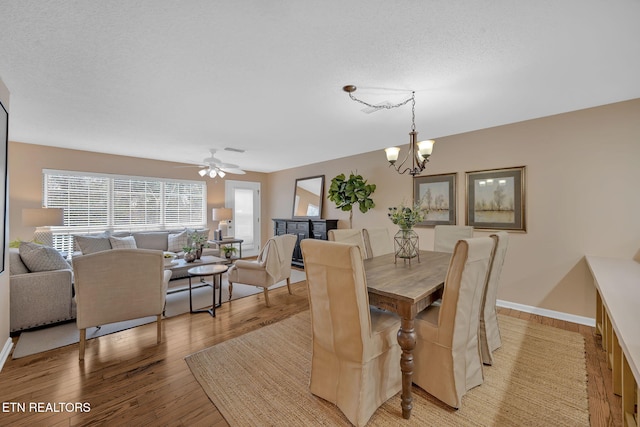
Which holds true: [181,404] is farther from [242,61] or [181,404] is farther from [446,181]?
[446,181]

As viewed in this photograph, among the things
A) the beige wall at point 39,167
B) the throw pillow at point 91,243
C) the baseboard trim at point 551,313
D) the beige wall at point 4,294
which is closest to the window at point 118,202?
the beige wall at point 39,167

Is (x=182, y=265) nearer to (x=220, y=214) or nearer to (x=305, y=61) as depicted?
(x=220, y=214)

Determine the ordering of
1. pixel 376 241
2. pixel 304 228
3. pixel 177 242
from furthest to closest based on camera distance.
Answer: pixel 304 228, pixel 177 242, pixel 376 241

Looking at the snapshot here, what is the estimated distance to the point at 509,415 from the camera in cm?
160

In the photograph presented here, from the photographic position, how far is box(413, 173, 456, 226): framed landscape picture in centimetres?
382

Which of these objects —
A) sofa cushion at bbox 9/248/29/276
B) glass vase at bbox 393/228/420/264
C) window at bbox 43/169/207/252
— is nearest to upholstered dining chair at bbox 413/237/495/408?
glass vase at bbox 393/228/420/264

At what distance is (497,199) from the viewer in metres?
3.41

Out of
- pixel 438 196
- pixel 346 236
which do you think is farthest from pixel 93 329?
pixel 438 196

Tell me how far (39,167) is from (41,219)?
1.15m

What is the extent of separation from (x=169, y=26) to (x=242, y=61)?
512mm

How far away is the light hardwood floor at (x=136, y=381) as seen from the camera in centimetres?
160

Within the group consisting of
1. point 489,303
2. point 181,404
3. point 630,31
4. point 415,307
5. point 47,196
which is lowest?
point 181,404

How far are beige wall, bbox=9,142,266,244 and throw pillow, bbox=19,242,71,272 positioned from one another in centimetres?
198

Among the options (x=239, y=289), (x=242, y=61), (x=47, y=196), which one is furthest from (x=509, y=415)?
(x=47, y=196)
